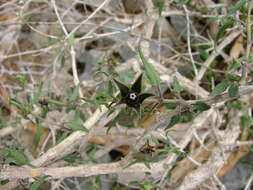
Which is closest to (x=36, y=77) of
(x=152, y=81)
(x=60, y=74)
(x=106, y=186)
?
(x=60, y=74)

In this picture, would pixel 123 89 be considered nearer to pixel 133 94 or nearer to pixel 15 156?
pixel 133 94

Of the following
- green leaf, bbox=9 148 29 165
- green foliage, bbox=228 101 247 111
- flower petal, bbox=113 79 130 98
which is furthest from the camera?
green foliage, bbox=228 101 247 111

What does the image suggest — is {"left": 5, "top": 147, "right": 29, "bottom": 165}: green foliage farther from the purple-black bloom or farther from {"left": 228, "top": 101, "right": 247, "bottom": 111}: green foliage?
{"left": 228, "top": 101, "right": 247, "bottom": 111}: green foliage

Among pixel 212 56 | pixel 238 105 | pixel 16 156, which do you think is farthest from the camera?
pixel 212 56

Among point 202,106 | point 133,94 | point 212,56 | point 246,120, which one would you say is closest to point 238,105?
point 246,120

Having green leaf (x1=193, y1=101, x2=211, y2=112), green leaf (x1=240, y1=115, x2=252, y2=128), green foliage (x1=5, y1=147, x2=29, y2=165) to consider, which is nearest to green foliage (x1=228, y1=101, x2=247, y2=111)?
green leaf (x1=240, y1=115, x2=252, y2=128)

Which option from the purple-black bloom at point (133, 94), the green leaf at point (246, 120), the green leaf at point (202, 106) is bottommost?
the green leaf at point (246, 120)

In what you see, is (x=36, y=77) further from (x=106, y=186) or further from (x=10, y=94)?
(x=106, y=186)

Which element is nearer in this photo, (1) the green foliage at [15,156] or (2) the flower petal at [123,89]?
(2) the flower petal at [123,89]

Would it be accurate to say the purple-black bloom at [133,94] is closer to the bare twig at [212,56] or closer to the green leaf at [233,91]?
the green leaf at [233,91]

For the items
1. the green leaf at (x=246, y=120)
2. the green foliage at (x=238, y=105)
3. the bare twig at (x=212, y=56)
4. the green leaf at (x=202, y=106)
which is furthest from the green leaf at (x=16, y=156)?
the green leaf at (x=246, y=120)

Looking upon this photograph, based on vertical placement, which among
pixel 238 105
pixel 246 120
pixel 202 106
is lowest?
pixel 246 120

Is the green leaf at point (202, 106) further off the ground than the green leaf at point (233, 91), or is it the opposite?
the green leaf at point (233, 91)
